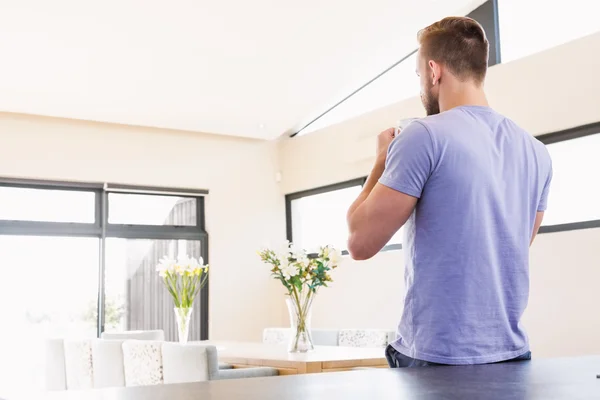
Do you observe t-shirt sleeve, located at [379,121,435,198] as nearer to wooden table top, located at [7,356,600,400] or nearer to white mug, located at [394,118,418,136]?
white mug, located at [394,118,418,136]

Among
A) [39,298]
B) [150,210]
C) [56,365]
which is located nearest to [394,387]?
[56,365]

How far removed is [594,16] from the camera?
15.9 ft

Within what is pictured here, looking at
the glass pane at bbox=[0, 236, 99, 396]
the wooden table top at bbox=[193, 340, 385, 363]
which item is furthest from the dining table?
the glass pane at bbox=[0, 236, 99, 396]

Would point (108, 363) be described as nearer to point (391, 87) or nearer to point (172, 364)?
point (172, 364)

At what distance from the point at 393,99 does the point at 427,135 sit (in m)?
5.37

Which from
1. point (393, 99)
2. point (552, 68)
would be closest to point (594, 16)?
point (552, 68)

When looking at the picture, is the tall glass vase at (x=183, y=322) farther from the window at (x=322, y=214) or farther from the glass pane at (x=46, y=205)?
the glass pane at (x=46, y=205)

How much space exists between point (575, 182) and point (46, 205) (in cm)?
437

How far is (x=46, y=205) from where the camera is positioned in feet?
21.6

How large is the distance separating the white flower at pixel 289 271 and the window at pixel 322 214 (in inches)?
112

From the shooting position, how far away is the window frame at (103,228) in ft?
21.1

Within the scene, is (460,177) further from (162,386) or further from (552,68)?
(552,68)

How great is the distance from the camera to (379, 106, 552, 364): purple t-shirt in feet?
3.85

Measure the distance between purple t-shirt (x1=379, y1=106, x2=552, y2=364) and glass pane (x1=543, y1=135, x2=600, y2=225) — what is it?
3772mm
